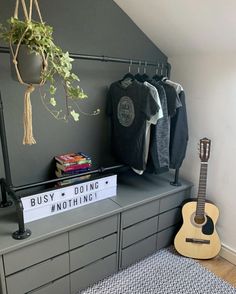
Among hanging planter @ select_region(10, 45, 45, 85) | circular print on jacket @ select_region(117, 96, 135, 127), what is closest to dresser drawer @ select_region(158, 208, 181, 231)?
circular print on jacket @ select_region(117, 96, 135, 127)

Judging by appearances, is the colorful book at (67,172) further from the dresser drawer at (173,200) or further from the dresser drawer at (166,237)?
the dresser drawer at (166,237)

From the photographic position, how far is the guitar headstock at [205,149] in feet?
6.53

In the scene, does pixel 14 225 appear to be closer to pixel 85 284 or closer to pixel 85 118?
pixel 85 284

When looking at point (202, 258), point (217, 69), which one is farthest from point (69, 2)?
point (202, 258)

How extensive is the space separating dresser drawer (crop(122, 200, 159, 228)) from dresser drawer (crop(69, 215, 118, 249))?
8 cm

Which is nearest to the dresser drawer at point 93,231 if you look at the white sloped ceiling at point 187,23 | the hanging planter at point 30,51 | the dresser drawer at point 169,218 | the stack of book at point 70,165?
the stack of book at point 70,165

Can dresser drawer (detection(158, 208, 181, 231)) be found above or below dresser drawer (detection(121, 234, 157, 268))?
above

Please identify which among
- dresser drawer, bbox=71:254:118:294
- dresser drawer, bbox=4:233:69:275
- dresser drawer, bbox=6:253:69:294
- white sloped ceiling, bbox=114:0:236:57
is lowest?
dresser drawer, bbox=71:254:118:294

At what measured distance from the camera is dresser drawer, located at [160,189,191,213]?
6.67ft

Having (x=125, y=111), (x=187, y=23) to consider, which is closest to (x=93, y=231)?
(x=125, y=111)

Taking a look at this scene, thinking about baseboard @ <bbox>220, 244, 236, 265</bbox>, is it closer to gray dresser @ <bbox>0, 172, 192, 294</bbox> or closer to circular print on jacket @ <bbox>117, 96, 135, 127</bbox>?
gray dresser @ <bbox>0, 172, 192, 294</bbox>

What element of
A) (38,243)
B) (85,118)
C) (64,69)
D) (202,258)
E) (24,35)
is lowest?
(202,258)

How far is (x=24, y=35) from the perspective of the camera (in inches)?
44.0

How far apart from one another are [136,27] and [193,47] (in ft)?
1.58
